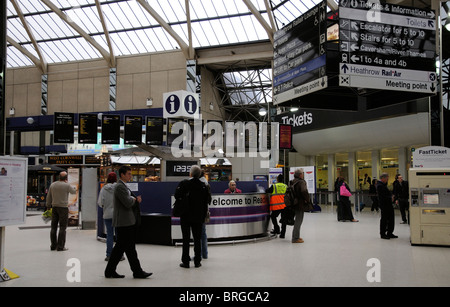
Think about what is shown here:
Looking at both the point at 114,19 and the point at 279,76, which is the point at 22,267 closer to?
the point at 279,76

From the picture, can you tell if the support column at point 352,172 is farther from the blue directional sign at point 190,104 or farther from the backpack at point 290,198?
the backpack at point 290,198

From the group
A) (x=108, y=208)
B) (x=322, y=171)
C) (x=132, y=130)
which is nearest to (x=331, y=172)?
(x=322, y=171)

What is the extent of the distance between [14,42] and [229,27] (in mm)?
16149

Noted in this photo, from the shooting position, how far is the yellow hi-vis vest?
9.86 m

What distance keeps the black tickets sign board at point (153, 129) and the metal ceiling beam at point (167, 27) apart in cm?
1118

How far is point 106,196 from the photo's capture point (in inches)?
298

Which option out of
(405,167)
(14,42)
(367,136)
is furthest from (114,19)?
(405,167)

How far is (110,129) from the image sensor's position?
15656 mm

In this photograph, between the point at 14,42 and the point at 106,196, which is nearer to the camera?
the point at 106,196

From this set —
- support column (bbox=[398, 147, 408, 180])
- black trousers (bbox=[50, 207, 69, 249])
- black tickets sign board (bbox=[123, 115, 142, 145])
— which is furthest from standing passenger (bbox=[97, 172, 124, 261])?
support column (bbox=[398, 147, 408, 180])

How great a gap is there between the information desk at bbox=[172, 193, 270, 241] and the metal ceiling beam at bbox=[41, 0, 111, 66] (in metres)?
21.5

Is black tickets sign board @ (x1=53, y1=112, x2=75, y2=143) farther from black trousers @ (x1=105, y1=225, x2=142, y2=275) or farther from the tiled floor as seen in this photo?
black trousers @ (x1=105, y1=225, x2=142, y2=275)

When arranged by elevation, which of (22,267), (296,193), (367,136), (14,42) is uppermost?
(14,42)

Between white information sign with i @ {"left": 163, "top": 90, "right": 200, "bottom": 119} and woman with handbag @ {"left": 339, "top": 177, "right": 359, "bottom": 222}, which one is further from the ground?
white information sign with i @ {"left": 163, "top": 90, "right": 200, "bottom": 119}
